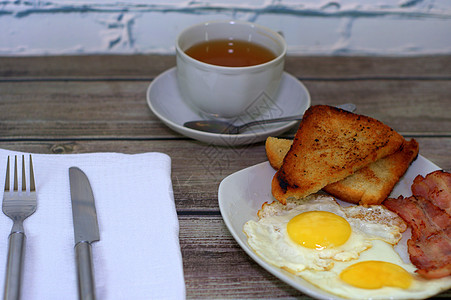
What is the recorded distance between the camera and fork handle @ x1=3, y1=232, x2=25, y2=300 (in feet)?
2.64

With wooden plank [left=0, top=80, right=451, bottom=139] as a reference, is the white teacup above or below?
above

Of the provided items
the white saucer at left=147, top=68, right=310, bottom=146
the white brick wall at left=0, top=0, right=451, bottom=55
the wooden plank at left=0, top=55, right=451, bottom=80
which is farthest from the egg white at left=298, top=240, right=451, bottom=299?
the white brick wall at left=0, top=0, right=451, bottom=55

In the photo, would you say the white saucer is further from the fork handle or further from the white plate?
the fork handle

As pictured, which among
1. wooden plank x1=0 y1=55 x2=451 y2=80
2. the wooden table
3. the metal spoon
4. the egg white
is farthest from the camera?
wooden plank x1=0 y1=55 x2=451 y2=80

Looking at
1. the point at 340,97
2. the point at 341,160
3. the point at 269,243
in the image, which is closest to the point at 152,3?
the point at 340,97

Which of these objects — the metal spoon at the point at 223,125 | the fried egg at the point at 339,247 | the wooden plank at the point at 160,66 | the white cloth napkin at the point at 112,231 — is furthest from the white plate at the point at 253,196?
the wooden plank at the point at 160,66

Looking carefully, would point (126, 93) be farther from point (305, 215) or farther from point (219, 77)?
point (305, 215)

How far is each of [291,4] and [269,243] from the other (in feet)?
4.21

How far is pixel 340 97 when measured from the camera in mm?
1681

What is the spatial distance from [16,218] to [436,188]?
38.4 inches

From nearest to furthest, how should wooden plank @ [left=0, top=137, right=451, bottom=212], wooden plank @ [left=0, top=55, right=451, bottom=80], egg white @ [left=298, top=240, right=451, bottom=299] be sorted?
egg white @ [left=298, top=240, right=451, bottom=299] < wooden plank @ [left=0, top=137, right=451, bottom=212] < wooden plank @ [left=0, top=55, right=451, bottom=80]

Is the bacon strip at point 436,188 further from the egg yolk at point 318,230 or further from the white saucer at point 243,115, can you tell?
the white saucer at point 243,115

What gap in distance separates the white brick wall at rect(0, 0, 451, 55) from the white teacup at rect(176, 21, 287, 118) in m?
0.44

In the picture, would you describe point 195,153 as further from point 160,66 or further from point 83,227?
point 160,66
